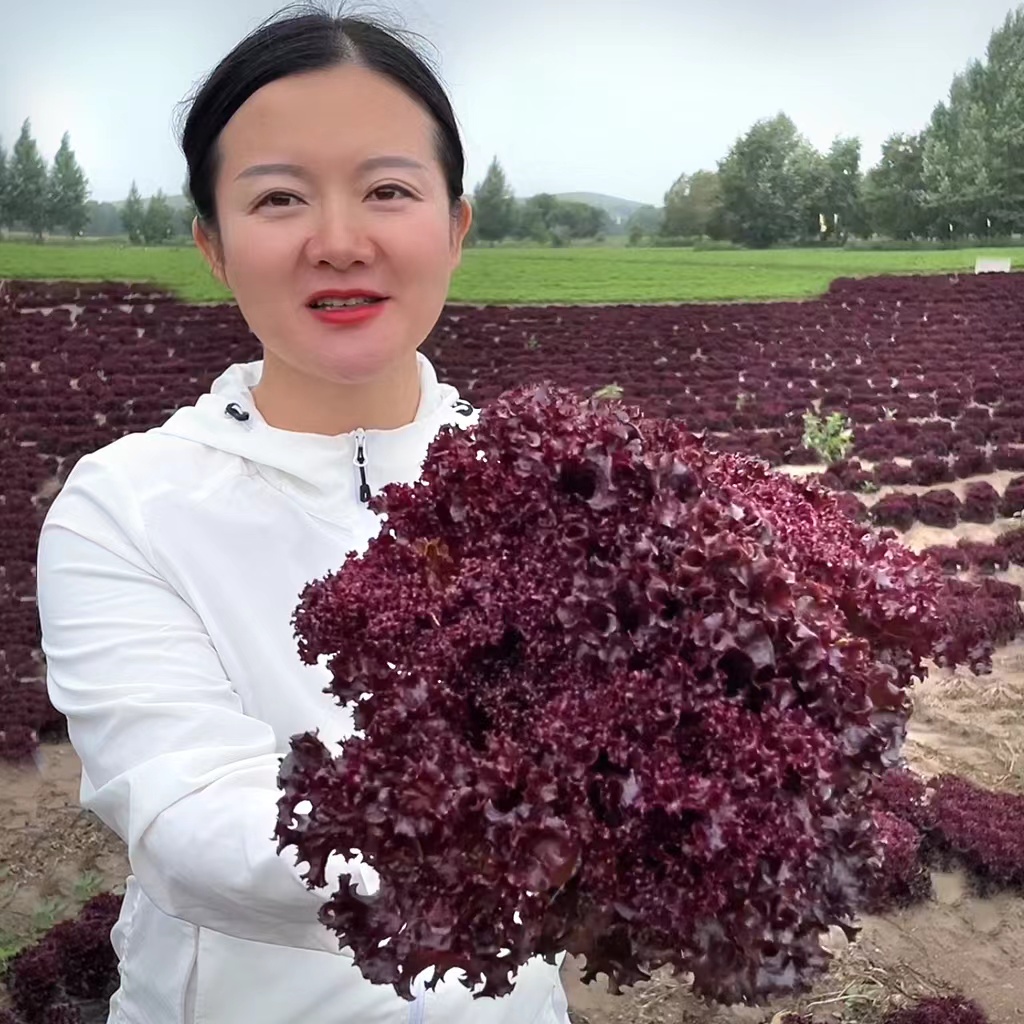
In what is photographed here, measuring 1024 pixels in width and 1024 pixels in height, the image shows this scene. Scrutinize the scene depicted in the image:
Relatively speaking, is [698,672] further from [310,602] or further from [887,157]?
[887,157]

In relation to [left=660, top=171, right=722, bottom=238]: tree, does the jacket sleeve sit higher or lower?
lower

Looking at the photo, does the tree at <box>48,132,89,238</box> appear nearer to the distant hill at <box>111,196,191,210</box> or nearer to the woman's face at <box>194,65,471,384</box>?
the distant hill at <box>111,196,191,210</box>

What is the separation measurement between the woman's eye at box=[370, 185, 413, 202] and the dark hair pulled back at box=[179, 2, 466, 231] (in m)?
0.14

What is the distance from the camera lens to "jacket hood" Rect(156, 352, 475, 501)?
1.36 meters

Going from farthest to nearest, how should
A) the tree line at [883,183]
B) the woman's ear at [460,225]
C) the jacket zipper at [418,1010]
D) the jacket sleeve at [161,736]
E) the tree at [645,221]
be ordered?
the tree at [645,221], the tree line at [883,183], the woman's ear at [460,225], the jacket zipper at [418,1010], the jacket sleeve at [161,736]

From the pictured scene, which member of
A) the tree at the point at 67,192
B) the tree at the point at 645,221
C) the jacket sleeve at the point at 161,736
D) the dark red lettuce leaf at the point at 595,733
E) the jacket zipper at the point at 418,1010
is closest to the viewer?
the dark red lettuce leaf at the point at 595,733

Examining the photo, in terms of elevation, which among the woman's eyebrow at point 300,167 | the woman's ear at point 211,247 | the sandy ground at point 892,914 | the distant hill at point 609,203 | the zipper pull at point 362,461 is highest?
the distant hill at point 609,203

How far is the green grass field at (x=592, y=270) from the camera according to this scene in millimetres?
3117

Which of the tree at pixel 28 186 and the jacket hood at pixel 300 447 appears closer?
the jacket hood at pixel 300 447

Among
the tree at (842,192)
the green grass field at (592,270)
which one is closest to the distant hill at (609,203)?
the green grass field at (592,270)

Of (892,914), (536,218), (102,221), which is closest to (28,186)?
(102,221)

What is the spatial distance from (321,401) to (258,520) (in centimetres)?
20

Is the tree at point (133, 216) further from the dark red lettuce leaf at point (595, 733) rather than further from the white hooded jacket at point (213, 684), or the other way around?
the dark red lettuce leaf at point (595, 733)

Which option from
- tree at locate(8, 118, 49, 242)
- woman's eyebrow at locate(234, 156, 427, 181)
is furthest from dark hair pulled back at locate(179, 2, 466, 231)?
tree at locate(8, 118, 49, 242)
